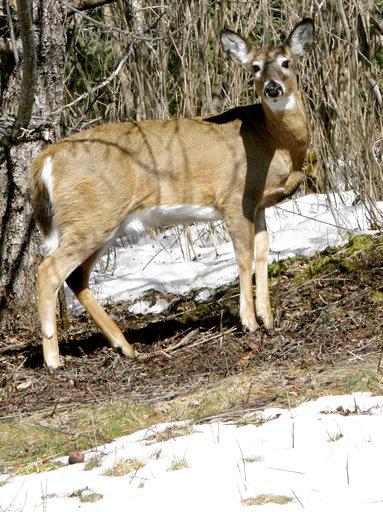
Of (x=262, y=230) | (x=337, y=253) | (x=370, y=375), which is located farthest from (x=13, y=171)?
(x=370, y=375)

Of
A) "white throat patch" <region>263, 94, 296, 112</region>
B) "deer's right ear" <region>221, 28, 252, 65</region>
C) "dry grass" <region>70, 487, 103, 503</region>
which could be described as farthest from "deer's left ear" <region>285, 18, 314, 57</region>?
"dry grass" <region>70, 487, 103, 503</region>

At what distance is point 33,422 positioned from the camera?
225 inches

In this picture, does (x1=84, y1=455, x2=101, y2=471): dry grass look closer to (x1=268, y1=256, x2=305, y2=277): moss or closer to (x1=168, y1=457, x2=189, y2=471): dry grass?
(x1=168, y1=457, x2=189, y2=471): dry grass

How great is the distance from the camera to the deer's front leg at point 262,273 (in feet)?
24.8

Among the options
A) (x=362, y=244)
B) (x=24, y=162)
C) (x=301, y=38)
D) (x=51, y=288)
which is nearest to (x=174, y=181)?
(x=51, y=288)

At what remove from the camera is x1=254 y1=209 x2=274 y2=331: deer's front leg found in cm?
755

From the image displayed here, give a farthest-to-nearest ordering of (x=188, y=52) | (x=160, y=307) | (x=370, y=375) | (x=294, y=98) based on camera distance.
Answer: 1. (x=188, y=52)
2. (x=160, y=307)
3. (x=294, y=98)
4. (x=370, y=375)

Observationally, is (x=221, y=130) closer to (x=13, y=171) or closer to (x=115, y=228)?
(x=115, y=228)

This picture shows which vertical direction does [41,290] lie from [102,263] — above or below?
above

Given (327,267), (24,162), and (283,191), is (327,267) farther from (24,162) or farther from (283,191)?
(24,162)

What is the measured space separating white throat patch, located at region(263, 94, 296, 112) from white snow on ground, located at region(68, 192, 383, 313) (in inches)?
67.9

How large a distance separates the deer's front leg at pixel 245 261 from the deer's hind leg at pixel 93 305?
0.87m

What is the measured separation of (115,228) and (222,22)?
3764 millimetres

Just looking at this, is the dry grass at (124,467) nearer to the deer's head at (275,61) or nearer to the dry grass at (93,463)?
the dry grass at (93,463)
